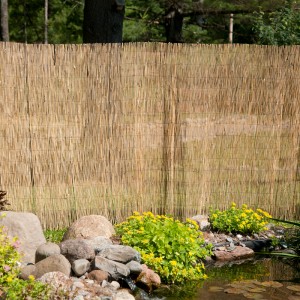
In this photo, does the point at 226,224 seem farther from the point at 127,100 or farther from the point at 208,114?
the point at 127,100

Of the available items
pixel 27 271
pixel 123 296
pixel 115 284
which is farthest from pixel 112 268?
pixel 27 271

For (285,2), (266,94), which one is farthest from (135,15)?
(266,94)

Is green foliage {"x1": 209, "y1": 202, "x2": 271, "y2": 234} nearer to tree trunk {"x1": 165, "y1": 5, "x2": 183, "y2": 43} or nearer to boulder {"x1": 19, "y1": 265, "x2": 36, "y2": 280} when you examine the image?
boulder {"x1": 19, "y1": 265, "x2": 36, "y2": 280}

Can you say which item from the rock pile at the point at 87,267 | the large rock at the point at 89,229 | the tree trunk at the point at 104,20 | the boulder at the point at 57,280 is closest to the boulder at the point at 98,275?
the rock pile at the point at 87,267

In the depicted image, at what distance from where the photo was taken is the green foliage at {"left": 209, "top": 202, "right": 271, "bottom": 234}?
20.3 feet

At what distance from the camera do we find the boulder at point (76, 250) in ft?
16.4

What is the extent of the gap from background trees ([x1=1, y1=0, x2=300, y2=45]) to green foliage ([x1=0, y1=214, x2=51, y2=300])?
4.46 meters

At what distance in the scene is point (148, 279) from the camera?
500 cm

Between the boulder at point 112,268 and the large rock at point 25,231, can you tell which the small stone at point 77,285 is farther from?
the large rock at point 25,231

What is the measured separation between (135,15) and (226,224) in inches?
515

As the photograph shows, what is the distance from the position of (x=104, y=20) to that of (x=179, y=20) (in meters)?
6.17

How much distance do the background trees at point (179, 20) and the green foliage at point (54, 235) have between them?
303 cm

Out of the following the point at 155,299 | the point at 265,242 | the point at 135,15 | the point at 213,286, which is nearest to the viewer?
the point at 155,299

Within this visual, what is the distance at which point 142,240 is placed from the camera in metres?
5.32
